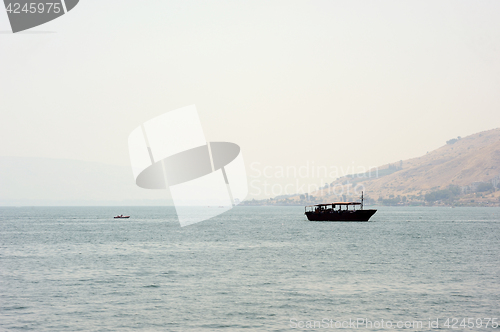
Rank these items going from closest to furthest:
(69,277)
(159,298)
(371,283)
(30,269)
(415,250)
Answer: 1. (159,298)
2. (371,283)
3. (69,277)
4. (30,269)
5. (415,250)

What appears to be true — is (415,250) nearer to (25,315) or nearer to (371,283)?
(371,283)

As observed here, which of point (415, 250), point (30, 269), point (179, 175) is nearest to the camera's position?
point (30, 269)

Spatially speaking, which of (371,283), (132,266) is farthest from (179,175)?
(371,283)

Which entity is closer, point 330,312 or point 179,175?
point 330,312

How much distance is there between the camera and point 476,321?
31.5 m

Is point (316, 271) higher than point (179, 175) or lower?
lower

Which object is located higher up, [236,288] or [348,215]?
[348,215]

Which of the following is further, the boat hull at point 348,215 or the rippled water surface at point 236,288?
the boat hull at point 348,215

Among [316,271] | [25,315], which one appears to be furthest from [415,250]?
[25,315]

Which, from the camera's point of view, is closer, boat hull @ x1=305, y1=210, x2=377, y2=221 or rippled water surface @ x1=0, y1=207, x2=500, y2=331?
rippled water surface @ x1=0, y1=207, x2=500, y2=331

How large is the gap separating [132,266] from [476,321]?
39037 millimetres

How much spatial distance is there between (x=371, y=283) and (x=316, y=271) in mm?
8556

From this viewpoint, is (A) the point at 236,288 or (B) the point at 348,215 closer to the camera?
(A) the point at 236,288

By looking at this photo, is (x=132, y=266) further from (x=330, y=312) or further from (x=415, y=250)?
(x=415, y=250)
